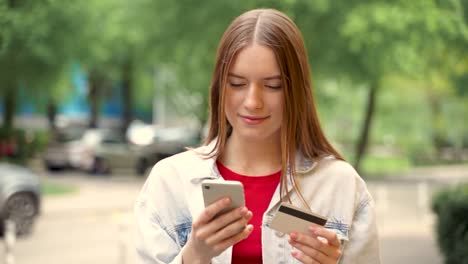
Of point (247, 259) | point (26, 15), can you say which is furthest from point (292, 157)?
point (26, 15)

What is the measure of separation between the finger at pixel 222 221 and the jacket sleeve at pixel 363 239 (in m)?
0.50

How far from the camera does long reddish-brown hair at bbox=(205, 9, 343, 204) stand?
2619 mm

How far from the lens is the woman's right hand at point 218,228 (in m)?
2.32

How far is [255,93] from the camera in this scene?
260 centimetres

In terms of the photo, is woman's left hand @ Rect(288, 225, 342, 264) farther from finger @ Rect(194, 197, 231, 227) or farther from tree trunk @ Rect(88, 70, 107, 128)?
tree trunk @ Rect(88, 70, 107, 128)

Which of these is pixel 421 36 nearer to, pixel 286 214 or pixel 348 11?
pixel 348 11

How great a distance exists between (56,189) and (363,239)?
2262 centimetres

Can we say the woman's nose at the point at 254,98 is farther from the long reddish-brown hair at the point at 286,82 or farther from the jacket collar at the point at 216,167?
the jacket collar at the point at 216,167

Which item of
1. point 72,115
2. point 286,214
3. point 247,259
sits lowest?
point 72,115

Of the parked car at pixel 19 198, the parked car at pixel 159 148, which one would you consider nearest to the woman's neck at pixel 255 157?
the parked car at pixel 19 198

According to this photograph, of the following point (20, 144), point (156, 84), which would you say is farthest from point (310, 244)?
point (156, 84)

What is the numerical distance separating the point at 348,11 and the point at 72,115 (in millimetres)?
46925

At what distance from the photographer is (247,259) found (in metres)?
2.67

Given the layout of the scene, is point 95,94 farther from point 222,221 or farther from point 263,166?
point 222,221
